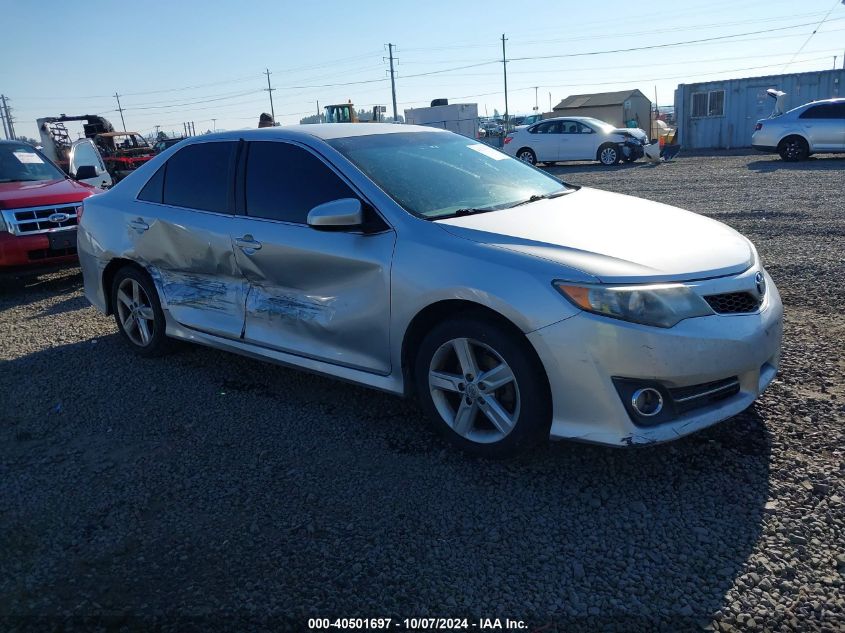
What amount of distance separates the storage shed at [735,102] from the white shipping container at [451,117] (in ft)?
52.8

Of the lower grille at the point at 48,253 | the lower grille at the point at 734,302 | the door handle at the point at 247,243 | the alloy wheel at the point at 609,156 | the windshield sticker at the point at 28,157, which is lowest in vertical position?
the alloy wheel at the point at 609,156

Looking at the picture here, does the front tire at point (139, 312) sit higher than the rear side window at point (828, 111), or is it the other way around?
the rear side window at point (828, 111)

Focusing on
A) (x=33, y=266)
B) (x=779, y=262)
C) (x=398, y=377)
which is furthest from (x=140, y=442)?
(x=779, y=262)

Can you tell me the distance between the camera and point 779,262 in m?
7.05

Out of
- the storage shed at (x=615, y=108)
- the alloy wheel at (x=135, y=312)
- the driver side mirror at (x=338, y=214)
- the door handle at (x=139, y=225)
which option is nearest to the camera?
the driver side mirror at (x=338, y=214)

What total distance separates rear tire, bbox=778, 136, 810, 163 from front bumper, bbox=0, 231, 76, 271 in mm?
17764

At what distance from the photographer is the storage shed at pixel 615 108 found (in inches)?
1591

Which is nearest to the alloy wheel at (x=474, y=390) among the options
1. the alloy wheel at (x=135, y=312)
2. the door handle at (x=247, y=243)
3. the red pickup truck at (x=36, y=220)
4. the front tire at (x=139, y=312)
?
the door handle at (x=247, y=243)

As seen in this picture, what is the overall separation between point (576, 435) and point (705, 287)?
869mm

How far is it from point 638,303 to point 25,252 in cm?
713

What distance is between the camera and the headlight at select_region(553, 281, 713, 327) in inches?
117

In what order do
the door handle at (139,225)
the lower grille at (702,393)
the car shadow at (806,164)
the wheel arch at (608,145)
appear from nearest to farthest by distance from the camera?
the lower grille at (702,393)
the door handle at (139,225)
the car shadow at (806,164)
the wheel arch at (608,145)

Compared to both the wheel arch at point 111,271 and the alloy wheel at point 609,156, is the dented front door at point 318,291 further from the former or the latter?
the alloy wheel at point 609,156

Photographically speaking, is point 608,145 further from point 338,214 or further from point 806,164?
point 338,214
